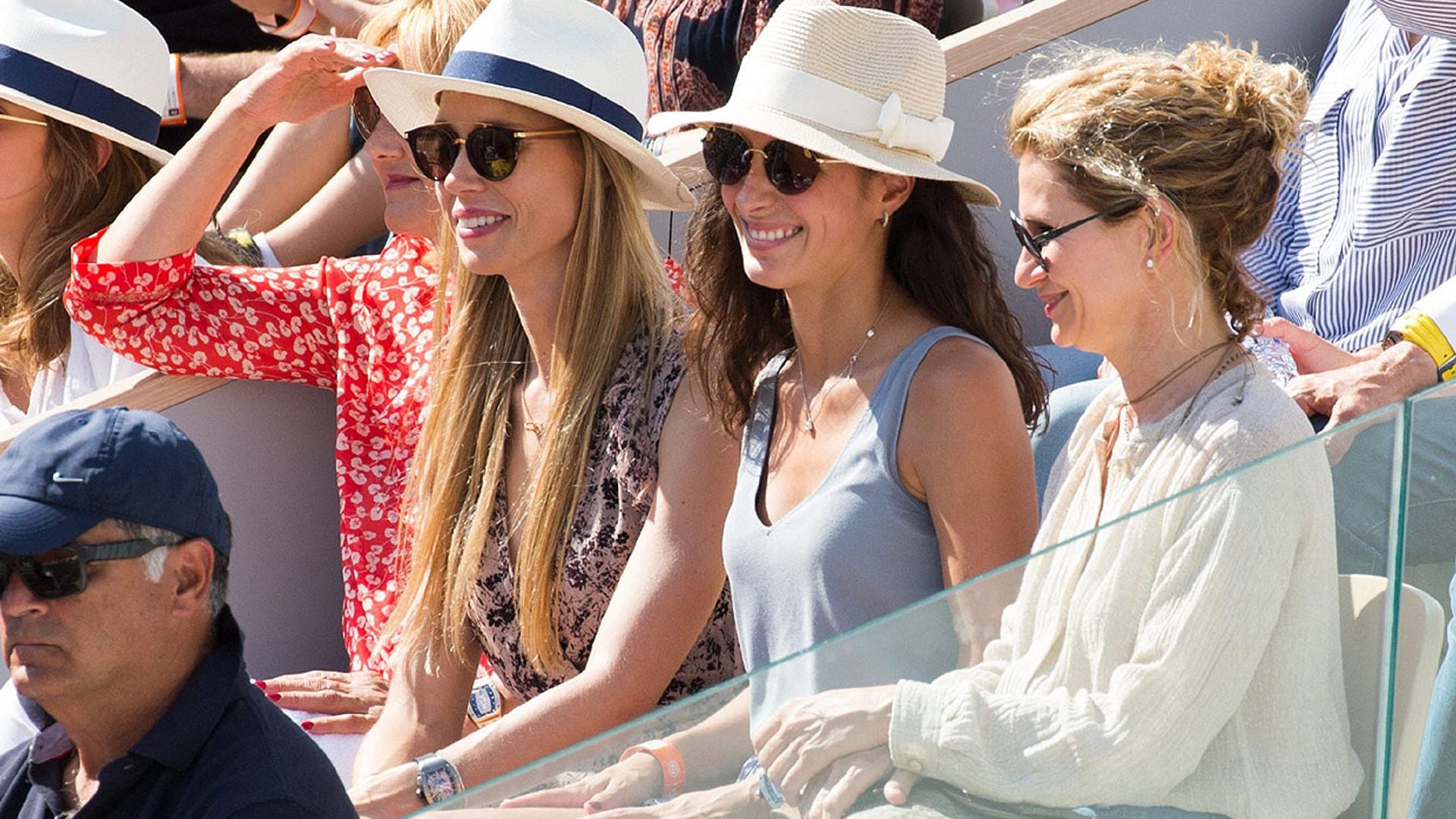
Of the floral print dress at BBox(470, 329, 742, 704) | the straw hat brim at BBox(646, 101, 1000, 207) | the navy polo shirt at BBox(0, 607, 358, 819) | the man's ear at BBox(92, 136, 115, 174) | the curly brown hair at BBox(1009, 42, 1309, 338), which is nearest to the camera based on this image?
the navy polo shirt at BBox(0, 607, 358, 819)

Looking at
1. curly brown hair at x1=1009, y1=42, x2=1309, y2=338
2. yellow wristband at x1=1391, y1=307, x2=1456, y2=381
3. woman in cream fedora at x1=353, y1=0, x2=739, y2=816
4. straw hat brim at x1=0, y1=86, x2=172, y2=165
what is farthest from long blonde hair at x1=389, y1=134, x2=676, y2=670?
yellow wristband at x1=1391, y1=307, x2=1456, y2=381

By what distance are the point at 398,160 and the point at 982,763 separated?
2.19 metres

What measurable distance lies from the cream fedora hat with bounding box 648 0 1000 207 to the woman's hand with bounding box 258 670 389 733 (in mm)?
1277

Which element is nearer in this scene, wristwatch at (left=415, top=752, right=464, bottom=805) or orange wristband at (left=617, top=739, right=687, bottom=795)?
orange wristband at (left=617, top=739, right=687, bottom=795)

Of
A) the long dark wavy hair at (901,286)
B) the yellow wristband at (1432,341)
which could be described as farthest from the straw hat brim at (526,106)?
the yellow wristband at (1432,341)

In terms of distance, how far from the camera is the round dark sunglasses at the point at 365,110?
11.6 feet

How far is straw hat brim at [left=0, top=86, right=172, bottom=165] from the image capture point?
12.1ft

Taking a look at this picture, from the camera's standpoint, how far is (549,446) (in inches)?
114

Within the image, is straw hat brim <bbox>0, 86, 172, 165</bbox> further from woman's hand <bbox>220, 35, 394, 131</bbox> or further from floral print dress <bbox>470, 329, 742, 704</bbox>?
floral print dress <bbox>470, 329, 742, 704</bbox>

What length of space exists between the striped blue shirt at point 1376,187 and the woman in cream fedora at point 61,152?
7.30 feet

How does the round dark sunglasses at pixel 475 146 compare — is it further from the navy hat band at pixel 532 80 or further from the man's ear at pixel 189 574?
the man's ear at pixel 189 574

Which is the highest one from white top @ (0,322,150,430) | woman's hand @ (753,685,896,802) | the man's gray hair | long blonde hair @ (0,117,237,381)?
woman's hand @ (753,685,896,802)

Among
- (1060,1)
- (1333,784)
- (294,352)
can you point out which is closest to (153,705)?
(1333,784)

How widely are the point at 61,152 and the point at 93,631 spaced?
207 centimetres
